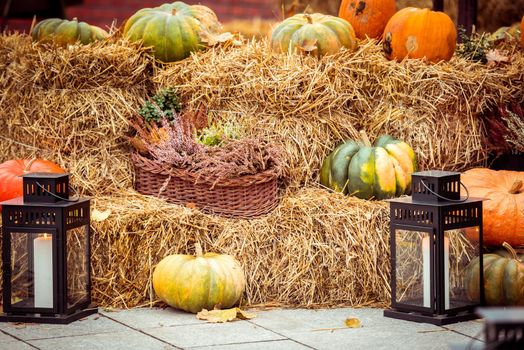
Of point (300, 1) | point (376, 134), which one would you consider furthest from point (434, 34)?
point (300, 1)

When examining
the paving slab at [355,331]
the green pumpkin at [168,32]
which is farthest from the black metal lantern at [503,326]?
the green pumpkin at [168,32]

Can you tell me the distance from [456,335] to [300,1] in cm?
622

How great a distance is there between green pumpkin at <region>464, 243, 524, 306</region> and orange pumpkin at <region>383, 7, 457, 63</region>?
1.83 metres

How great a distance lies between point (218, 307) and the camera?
5473mm

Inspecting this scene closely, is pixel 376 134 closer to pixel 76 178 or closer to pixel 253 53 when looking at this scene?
pixel 253 53

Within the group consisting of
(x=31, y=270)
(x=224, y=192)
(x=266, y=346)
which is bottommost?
(x=266, y=346)

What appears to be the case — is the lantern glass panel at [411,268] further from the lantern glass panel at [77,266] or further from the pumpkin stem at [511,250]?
the lantern glass panel at [77,266]

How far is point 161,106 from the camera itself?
6586mm

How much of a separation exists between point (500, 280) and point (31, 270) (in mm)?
2446

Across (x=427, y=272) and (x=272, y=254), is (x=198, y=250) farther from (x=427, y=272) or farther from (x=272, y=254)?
(x=427, y=272)

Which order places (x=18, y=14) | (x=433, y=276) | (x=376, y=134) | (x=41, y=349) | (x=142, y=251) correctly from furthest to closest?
(x=18, y=14) < (x=376, y=134) < (x=142, y=251) < (x=433, y=276) < (x=41, y=349)

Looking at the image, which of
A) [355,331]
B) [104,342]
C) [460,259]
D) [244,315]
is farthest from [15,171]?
[460,259]

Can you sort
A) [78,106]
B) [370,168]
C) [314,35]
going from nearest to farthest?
[370,168], [78,106], [314,35]

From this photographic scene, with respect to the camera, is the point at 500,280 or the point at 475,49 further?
the point at 475,49
